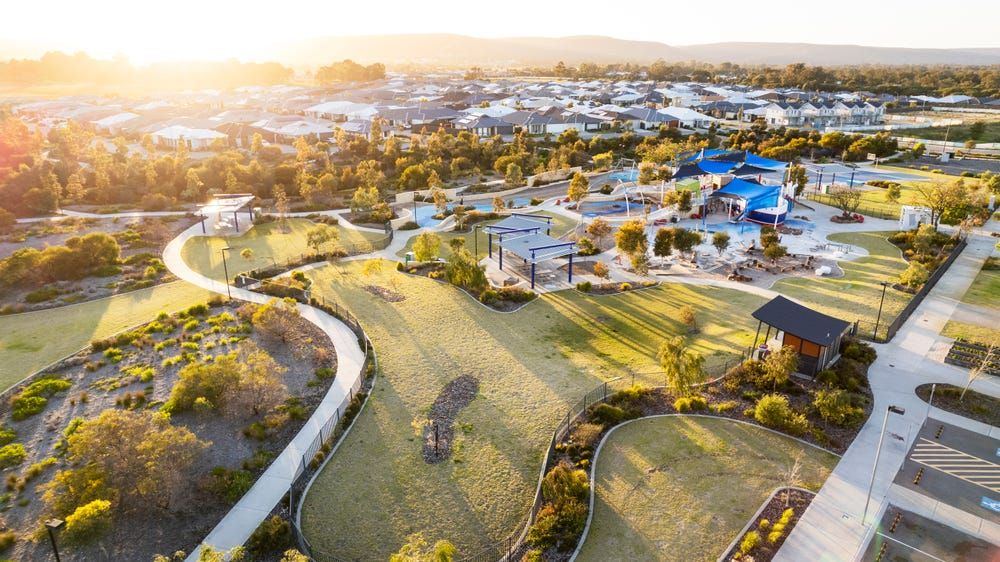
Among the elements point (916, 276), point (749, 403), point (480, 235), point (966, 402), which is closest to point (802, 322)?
point (749, 403)

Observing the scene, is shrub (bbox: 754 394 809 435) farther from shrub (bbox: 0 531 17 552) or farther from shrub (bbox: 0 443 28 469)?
shrub (bbox: 0 443 28 469)

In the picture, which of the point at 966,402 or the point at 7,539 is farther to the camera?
the point at 966,402

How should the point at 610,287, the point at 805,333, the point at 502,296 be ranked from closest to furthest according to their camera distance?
the point at 805,333
the point at 502,296
the point at 610,287

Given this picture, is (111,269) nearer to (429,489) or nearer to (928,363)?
(429,489)

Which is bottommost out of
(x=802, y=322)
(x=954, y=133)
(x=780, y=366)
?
(x=780, y=366)

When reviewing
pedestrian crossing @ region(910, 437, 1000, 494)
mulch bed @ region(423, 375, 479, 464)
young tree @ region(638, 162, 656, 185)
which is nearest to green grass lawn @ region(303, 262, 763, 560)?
mulch bed @ region(423, 375, 479, 464)

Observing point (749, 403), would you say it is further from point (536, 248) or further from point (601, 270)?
point (536, 248)

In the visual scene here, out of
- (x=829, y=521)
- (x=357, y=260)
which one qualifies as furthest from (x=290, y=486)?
(x=357, y=260)

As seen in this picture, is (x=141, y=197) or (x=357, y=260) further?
(x=141, y=197)
